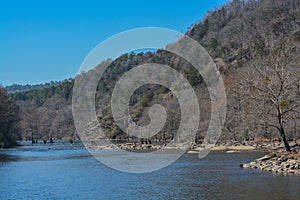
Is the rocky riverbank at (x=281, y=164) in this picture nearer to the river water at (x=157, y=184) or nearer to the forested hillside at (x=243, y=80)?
the river water at (x=157, y=184)

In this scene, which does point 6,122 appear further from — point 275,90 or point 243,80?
point 275,90

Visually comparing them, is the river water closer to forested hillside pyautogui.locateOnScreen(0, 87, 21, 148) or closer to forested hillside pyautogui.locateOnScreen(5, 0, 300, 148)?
forested hillside pyautogui.locateOnScreen(5, 0, 300, 148)

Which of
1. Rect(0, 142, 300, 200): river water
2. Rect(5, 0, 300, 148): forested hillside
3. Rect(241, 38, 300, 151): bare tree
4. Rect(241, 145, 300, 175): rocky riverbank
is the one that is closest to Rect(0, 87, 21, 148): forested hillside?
Rect(5, 0, 300, 148): forested hillside

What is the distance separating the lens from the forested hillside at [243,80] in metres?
42.0

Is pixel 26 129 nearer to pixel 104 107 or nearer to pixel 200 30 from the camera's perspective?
pixel 104 107

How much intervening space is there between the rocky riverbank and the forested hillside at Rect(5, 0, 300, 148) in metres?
3.54

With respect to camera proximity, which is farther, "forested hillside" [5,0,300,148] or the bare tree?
"forested hillside" [5,0,300,148]

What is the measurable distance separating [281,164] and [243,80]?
13.1m

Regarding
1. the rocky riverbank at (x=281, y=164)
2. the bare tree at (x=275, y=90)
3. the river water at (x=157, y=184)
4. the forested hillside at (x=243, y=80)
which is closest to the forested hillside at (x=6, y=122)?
the forested hillside at (x=243, y=80)

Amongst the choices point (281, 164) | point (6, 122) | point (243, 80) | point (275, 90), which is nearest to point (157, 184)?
point (281, 164)

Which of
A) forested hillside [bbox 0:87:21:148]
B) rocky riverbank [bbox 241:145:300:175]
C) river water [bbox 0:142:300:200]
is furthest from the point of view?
forested hillside [bbox 0:87:21:148]

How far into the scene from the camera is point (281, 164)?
116 feet

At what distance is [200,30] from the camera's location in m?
184

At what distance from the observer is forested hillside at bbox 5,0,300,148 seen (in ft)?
138
